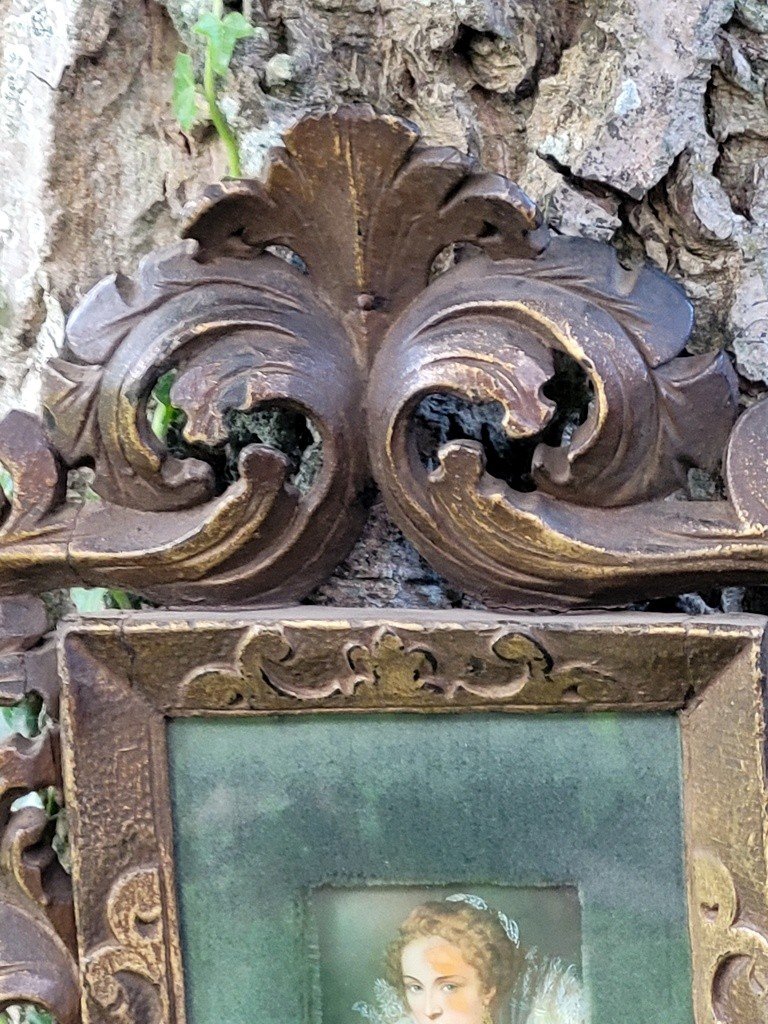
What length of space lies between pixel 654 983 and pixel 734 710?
0.16 metres

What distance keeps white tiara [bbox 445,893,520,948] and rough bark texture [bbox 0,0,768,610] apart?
0.17 meters

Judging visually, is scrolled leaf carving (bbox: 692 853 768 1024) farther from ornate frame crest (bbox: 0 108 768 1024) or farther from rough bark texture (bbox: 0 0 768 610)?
rough bark texture (bbox: 0 0 768 610)

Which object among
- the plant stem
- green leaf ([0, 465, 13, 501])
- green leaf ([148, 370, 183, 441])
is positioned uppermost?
the plant stem

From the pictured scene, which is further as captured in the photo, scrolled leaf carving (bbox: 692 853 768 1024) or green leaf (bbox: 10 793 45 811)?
green leaf (bbox: 10 793 45 811)

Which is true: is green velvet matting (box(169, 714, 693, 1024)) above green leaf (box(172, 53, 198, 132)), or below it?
below

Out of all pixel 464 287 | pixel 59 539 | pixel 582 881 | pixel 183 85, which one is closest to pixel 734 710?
pixel 582 881

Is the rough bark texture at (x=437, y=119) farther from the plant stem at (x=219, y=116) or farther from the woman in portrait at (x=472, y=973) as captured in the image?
the woman in portrait at (x=472, y=973)

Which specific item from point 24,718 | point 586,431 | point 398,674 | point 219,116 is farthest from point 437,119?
point 24,718

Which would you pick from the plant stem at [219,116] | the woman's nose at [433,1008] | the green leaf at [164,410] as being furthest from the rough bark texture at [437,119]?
the woman's nose at [433,1008]

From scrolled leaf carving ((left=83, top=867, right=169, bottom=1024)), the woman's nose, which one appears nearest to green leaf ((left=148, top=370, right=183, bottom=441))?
scrolled leaf carving ((left=83, top=867, right=169, bottom=1024))

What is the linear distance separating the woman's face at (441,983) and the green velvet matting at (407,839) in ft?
0.08

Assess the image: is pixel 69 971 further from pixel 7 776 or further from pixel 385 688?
pixel 385 688

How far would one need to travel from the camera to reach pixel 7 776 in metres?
0.63

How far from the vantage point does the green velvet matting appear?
604mm
